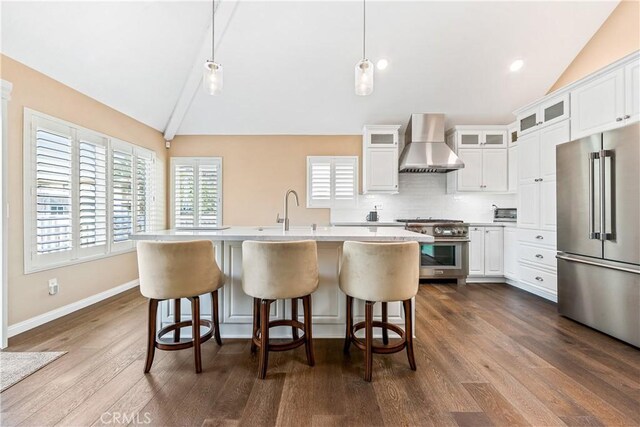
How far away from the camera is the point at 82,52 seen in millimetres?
2854

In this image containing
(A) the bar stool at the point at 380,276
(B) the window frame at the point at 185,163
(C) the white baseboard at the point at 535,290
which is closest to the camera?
(A) the bar stool at the point at 380,276

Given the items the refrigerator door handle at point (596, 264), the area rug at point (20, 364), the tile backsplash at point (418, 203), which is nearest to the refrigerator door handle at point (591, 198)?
the refrigerator door handle at point (596, 264)

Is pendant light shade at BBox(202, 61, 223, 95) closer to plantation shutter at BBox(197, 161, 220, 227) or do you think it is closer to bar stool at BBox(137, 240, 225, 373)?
bar stool at BBox(137, 240, 225, 373)

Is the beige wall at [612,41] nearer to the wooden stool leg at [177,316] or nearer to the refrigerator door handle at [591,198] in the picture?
the refrigerator door handle at [591,198]

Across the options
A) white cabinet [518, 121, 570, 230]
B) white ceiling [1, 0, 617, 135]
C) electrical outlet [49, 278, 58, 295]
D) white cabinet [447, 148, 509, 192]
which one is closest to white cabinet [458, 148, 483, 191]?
white cabinet [447, 148, 509, 192]

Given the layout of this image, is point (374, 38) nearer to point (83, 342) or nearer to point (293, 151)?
point (293, 151)

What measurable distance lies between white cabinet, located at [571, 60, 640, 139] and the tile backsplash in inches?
82.4

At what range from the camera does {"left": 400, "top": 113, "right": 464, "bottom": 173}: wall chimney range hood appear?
443 cm

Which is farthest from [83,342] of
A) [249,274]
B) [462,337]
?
[462,337]

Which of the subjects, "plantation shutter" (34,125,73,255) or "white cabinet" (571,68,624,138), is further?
"plantation shutter" (34,125,73,255)

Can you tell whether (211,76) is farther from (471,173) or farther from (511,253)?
(511,253)

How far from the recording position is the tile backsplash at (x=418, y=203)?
5.00m

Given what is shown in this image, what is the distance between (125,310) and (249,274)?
2.20m

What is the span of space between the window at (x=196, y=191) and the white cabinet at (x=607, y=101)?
501cm
